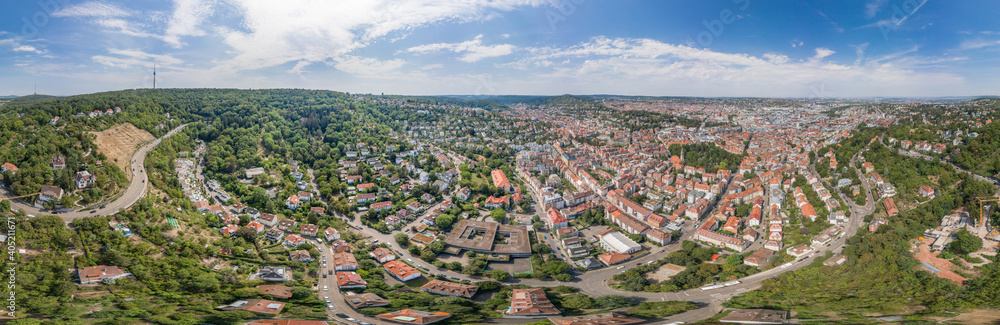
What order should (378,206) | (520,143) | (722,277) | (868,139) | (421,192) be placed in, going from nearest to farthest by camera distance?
(722,277) → (378,206) → (421,192) → (868,139) → (520,143)

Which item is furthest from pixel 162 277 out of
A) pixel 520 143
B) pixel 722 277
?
pixel 520 143

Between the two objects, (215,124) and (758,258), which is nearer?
(758,258)

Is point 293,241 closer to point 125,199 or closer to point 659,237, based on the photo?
point 125,199

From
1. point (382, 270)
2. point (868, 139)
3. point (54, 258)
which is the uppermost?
point (868, 139)

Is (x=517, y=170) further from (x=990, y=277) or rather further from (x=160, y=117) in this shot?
(x=160, y=117)

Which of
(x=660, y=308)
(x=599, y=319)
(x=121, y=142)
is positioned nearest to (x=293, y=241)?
(x=599, y=319)

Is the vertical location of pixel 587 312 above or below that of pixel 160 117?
below

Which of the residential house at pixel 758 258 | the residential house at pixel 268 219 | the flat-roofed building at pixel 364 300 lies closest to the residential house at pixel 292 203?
the residential house at pixel 268 219

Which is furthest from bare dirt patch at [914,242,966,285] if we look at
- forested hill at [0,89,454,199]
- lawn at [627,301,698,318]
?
forested hill at [0,89,454,199]
